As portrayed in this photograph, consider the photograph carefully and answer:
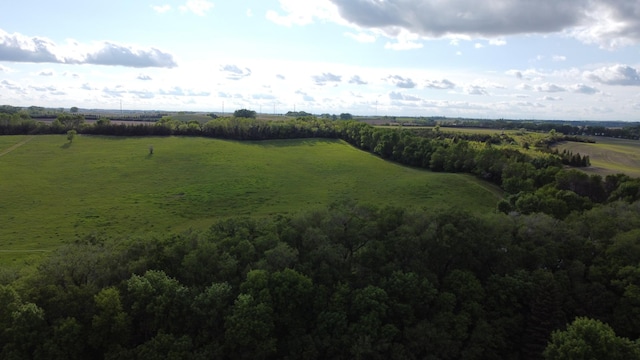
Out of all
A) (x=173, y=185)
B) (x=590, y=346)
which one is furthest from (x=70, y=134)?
(x=590, y=346)

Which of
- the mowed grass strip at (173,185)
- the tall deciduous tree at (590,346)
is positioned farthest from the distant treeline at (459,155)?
the tall deciduous tree at (590,346)

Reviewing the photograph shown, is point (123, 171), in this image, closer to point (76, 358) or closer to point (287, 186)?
point (287, 186)

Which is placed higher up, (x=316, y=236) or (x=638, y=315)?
(x=316, y=236)

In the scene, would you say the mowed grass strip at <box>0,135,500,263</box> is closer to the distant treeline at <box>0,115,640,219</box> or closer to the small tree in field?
the small tree in field

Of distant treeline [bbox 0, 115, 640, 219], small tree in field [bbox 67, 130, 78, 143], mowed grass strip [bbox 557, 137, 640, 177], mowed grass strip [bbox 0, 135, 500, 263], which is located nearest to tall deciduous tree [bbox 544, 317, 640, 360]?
mowed grass strip [bbox 0, 135, 500, 263]

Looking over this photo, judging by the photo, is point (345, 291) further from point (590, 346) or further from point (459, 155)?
point (459, 155)

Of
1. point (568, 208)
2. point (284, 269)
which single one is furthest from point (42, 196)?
point (568, 208)
